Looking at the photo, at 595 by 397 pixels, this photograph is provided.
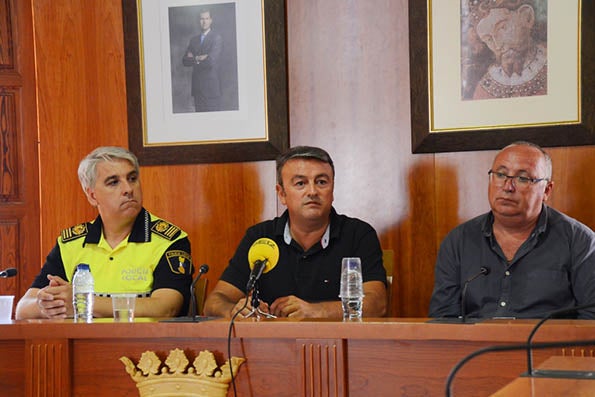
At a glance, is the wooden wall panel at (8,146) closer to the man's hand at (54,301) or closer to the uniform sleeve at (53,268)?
the uniform sleeve at (53,268)

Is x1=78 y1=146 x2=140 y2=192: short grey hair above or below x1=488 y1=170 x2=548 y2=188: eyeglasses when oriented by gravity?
above

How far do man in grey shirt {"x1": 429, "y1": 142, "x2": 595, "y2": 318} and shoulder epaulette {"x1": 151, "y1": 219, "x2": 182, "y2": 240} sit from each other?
105 cm

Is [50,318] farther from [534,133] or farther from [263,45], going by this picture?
[534,133]

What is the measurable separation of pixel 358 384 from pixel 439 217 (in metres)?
1.42

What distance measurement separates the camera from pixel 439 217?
12.1 ft

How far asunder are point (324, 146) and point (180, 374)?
155 cm

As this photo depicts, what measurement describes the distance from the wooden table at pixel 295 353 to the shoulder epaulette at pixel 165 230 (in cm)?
75

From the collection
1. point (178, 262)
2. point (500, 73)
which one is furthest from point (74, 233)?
point (500, 73)

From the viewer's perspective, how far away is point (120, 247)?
3.43 metres

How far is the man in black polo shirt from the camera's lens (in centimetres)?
329

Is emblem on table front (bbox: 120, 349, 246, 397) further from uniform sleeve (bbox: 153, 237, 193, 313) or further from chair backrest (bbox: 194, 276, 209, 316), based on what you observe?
chair backrest (bbox: 194, 276, 209, 316)

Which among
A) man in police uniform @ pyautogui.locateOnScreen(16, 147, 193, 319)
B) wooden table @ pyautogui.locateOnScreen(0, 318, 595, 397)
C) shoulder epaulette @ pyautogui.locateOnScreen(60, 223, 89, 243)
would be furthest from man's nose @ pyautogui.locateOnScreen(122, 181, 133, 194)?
wooden table @ pyautogui.locateOnScreen(0, 318, 595, 397)

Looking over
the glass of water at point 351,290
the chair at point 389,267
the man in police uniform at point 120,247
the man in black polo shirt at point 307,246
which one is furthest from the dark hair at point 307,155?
the glass of water at point 351,290

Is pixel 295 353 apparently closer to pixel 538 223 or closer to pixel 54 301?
pixel 54 301
